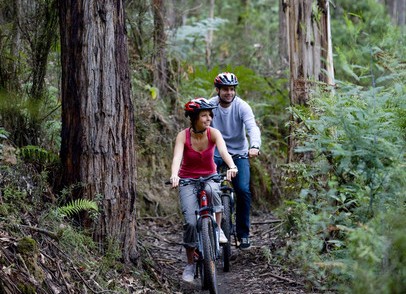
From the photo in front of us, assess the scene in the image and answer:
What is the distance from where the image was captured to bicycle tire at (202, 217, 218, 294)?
7684 mm

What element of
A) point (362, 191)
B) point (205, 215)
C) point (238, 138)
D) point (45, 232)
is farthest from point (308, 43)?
point (45, 232)

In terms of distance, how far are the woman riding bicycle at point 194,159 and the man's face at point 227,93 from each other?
128cm

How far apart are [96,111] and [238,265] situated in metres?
3.39

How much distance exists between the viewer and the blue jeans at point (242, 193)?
963 centimetres

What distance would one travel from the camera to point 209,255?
7.72 meters

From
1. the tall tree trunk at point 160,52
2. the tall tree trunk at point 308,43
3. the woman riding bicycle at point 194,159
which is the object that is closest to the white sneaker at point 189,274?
the woman riding bicycle at point 194,159

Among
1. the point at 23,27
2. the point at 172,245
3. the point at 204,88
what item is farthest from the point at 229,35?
the point at 23,27

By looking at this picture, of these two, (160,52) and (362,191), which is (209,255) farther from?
(160,52)

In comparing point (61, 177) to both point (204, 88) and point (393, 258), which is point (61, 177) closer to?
point (393, 258)

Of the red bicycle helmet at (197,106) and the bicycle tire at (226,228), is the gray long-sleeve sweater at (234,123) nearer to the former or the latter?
the bicycle tire at (226,228)

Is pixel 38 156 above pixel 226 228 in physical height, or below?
above

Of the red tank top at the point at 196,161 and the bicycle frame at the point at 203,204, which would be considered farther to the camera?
the red tank top at the point at 196,161

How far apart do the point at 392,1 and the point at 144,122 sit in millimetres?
19197

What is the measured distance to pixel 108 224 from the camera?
761cm
